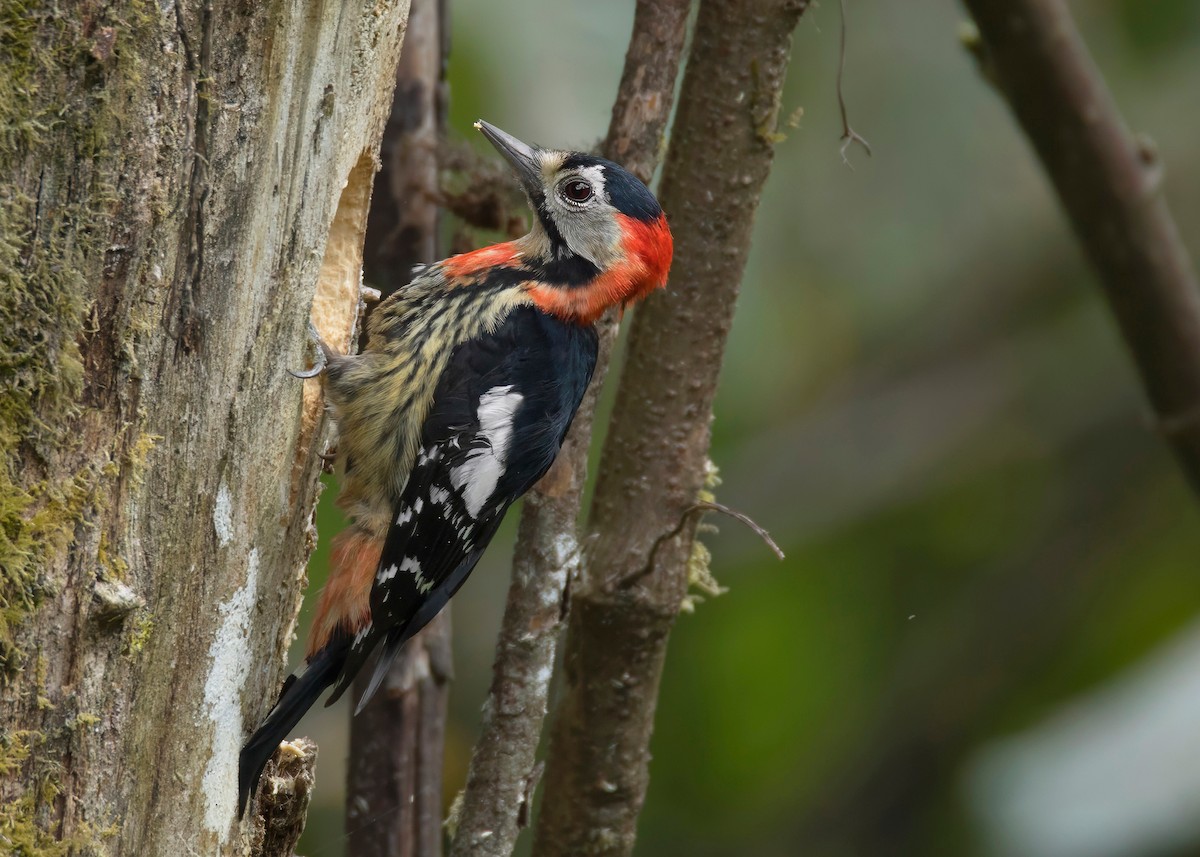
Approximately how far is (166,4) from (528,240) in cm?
149

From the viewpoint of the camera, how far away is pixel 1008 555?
6.59 meters

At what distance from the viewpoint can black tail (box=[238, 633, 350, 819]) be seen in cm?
228

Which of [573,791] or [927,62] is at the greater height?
[927,62]

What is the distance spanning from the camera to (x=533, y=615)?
284 cm

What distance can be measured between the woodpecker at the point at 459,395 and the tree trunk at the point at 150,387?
0.38m

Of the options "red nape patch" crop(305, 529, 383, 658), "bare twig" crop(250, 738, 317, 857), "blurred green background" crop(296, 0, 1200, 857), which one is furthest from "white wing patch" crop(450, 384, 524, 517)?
"blurred green background" crop(296, 0, 1200, 857)

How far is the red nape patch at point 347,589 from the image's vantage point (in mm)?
2822

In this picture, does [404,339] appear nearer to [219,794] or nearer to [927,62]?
[219,794]

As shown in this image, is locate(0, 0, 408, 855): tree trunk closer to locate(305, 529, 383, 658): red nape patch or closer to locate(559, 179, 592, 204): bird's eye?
locate(305, 529, 383, 658): red nape patch

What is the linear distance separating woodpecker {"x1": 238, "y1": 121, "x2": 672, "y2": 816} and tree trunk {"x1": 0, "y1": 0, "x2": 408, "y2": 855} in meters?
0.38

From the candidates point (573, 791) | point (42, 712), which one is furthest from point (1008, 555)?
point (42, 712)

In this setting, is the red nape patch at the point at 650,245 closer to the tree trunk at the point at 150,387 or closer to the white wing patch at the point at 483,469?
the white wing patch at the point at 483,469

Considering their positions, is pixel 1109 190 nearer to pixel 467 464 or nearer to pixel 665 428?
pixel 665 428

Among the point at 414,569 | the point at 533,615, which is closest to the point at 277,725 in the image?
the point at 414,569
